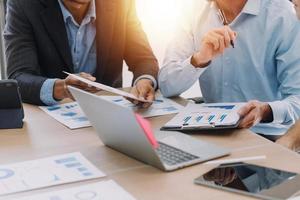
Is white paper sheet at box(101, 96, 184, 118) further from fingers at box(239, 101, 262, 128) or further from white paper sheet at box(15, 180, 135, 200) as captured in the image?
white paper sheet at box(15, 180, 135, 200)

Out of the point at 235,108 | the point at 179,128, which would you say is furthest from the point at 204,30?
the point at 179,128

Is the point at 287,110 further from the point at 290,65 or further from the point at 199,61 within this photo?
the point at 199,61

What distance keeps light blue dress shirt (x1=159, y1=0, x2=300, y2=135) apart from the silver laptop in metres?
0.52

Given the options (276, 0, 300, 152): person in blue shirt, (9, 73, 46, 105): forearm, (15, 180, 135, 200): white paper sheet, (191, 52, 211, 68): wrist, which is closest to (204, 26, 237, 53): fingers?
(191, 52, 211, 68): wrist

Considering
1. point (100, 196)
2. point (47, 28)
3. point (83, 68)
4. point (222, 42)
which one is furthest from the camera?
point (83, 68)

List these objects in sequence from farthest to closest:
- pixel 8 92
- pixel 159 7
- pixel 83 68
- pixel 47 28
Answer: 1. pixel 159 7
2. pixel 83 68
3. pixel 47 28
4. pixel 8 92

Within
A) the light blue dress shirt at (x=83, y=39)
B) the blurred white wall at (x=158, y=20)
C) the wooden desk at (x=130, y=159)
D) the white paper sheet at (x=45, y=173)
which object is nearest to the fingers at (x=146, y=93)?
the wooden desk at (x=130, y=159)

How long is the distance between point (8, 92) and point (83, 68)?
581 mm

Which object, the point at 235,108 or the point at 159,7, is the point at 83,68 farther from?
the point at 159,7

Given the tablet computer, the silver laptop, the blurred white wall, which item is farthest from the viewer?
the blurred white wall

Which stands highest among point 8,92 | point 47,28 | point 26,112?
point 47,28

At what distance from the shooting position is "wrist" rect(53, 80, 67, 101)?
152cm

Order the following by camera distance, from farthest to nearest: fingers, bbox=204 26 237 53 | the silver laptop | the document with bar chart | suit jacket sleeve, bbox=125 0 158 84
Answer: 1. suit jacket sleeve, bbox=125 0 158 84
2. fingers, bbox=204 26 237 53
3. the document with bar chart
4. the silver laptop

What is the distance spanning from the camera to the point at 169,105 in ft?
5.05
